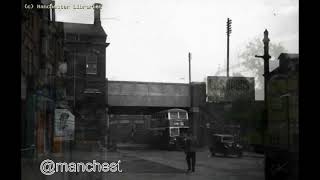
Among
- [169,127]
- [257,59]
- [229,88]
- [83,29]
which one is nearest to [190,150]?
[169,127]

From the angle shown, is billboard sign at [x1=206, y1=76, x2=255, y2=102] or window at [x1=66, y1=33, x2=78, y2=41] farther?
billboard sign at [x1=206, y1=76, x2=255, y2=102]

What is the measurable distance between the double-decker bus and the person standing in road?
0.04 m

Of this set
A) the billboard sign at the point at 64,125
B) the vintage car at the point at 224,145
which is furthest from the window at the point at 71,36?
the vintage car at the point at 224,145

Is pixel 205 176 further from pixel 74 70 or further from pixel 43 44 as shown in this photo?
pixel 43 44

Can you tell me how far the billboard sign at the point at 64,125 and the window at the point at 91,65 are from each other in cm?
35

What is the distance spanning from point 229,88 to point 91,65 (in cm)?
113

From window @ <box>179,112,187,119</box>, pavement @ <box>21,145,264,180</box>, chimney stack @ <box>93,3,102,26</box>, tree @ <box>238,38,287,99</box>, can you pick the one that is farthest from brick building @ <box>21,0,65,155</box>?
tree @ <box>238,38,287,99</box>

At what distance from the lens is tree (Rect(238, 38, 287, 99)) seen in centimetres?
351

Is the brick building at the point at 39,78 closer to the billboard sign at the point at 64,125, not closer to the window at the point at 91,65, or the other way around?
the billboard sign at the point at 64,125

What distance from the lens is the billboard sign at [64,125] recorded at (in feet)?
10.6

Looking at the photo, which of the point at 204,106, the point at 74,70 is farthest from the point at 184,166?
the point at 74,70

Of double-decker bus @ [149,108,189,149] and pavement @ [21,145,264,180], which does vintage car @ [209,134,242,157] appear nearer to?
pavement @ [21,145,264,180]

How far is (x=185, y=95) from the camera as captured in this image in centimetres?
340

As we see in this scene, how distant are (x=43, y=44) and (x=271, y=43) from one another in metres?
1.82
